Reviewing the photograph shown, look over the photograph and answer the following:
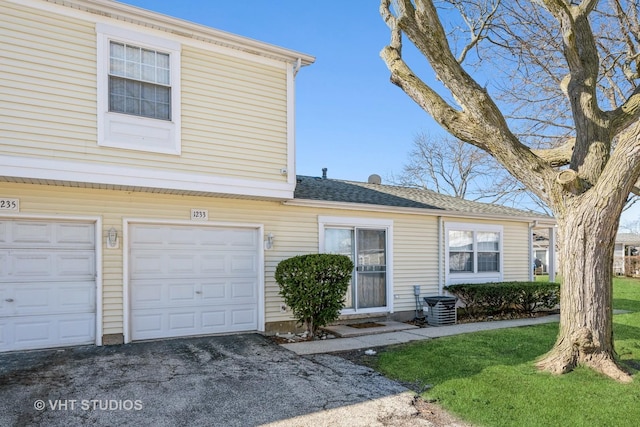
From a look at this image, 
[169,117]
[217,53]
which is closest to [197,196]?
[169,117]

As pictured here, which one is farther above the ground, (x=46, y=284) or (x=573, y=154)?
(x=573, y=154)

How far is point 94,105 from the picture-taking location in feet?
22.9

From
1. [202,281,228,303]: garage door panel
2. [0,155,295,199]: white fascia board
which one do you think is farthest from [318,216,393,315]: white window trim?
[202,281,228,303]: garage door panel

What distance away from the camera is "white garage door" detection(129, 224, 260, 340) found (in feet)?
25.7

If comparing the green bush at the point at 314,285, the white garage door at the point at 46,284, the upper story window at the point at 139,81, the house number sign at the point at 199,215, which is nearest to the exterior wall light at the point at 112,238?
the white garage door at the point at 46,284

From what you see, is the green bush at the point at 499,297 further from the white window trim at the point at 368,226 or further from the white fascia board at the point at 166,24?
the white fascia board at the point at 166,24

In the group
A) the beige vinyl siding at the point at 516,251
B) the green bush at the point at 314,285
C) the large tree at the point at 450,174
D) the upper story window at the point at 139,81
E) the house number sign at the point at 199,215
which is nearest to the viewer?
the upper story window at the point at 139,81

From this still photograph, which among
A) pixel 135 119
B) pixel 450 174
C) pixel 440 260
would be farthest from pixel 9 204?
pixel 450 174

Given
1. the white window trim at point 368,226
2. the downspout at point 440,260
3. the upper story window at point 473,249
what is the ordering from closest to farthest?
the white window trim at point 368,226
the downspout at point 440,260
the upper story window at point 473,249

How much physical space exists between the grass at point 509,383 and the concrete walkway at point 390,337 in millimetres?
519

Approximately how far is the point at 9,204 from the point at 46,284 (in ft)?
4.63

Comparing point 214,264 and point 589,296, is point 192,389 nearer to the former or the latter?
point 214,264

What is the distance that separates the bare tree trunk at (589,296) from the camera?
5.79 meters

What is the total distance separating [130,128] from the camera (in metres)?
7.24
